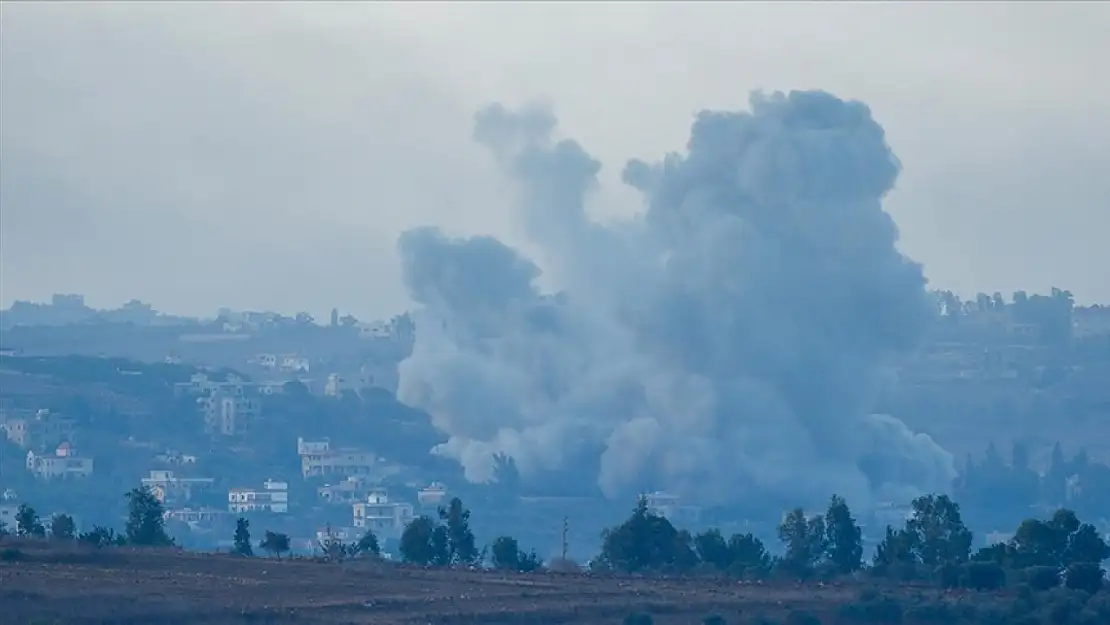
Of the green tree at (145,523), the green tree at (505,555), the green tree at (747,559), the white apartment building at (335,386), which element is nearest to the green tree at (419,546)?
the green tree at (505,555)

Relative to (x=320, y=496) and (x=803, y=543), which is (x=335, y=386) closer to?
(x=320, y=496)

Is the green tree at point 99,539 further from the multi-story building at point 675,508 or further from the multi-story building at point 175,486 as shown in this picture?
the multi-story building at point 175,486

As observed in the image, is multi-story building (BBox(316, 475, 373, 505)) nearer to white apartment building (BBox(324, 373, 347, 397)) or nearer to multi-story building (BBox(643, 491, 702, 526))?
multi-story building (BBox(643, 491, 702, 526))

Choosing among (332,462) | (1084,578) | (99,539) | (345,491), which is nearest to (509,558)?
(99,539)

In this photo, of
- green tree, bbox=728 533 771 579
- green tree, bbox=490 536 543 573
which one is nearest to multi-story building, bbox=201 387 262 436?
green tree, bbox=728 533 771 579

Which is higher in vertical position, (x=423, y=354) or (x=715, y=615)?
(x=423, y=354)

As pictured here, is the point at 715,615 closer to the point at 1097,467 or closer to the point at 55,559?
the point at 55,559

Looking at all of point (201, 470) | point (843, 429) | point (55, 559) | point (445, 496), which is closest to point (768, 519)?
point (843, 429)

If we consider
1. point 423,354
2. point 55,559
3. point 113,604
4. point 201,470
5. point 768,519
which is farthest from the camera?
point 201,470
